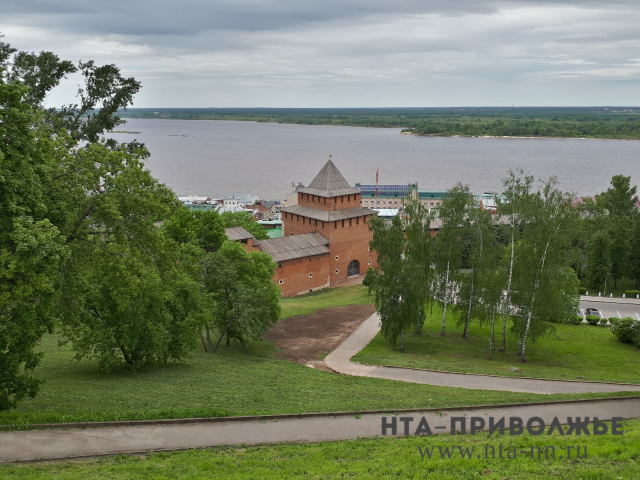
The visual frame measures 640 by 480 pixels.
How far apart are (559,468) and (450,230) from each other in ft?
48.2

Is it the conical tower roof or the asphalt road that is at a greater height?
the conical tower roof

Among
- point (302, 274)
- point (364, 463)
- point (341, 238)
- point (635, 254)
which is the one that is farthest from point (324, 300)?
point (364, 463)

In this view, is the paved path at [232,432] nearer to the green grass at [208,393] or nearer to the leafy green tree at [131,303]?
→ the green grass at [208,393]

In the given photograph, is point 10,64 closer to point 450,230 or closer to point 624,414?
point 450,230

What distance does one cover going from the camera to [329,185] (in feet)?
120

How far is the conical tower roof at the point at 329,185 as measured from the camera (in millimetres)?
36562

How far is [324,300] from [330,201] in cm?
760

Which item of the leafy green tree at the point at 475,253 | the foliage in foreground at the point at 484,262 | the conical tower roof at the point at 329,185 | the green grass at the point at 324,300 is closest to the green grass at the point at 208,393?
the foliage in foreground at the point at 484,262

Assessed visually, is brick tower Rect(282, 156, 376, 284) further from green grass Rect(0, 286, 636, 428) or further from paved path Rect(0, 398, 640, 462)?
paved path Rect(0, 398, 640, 462)

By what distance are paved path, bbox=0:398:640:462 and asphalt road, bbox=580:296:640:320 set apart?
20.6m

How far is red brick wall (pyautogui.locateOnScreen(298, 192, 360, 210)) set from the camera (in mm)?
36531

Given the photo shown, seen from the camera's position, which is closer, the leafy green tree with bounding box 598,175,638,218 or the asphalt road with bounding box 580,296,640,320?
the asphalt road with bounding box 580,296,640,320

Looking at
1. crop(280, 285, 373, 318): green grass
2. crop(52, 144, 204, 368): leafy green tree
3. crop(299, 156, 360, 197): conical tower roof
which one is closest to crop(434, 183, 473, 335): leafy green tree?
crop(280, 285, 373, 318): green grass

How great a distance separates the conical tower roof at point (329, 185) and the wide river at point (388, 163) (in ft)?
161
